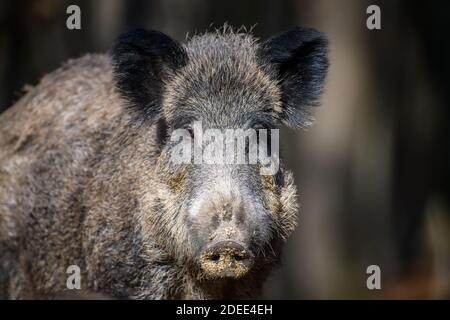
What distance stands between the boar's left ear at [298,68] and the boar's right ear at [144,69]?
1.76 feet

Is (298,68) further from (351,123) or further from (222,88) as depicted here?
(351,123)

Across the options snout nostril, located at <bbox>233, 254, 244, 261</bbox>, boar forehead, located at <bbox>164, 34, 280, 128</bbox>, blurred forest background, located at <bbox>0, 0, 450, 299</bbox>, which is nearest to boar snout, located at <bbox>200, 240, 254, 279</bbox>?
snout nostril, located at <bbox>233, 254, 244, 261</bbox>

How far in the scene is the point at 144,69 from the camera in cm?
589

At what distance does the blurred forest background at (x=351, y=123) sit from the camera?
1160 centimetres

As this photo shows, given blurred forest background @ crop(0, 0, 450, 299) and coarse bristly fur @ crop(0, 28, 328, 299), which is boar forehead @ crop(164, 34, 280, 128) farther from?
blurred forest background @ crop(0, 0, 450, 299)

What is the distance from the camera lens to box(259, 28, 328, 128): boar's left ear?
5.83m

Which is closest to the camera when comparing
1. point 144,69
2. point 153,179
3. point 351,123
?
point 153,179

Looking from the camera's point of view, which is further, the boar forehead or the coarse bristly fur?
the boar forehead

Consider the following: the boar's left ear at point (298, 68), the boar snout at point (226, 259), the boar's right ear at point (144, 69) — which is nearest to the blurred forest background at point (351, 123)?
the boar's left ear at point (298, 68)

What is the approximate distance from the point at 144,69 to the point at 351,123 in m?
6.36

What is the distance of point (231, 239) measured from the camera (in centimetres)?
488

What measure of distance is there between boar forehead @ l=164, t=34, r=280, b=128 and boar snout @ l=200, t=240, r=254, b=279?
0.82 meters

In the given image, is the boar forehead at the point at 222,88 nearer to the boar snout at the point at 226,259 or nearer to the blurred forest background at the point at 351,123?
the boar snout at the point at 226,259

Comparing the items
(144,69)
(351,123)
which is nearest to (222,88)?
(144,69)
